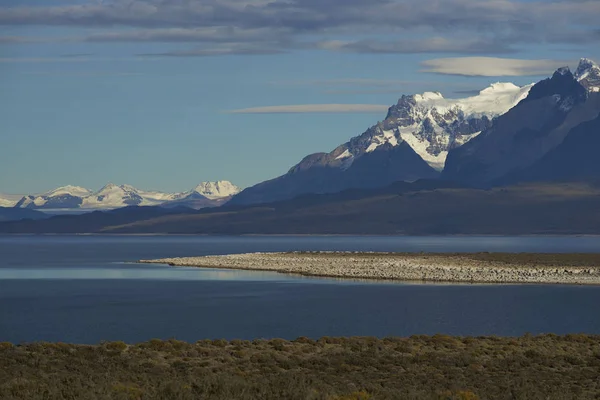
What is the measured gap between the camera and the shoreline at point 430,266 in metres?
108

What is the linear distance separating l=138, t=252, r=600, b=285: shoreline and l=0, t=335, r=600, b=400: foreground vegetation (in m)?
56.8

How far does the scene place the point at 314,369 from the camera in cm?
4128

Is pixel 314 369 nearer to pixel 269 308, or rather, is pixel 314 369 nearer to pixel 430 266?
pixel 269 308

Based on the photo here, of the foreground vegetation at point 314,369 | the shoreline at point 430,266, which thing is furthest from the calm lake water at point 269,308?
the foreground vegetation at point 314,369

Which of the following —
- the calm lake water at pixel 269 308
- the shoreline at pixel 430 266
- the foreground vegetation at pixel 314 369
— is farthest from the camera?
the shoreline at pixel 430 266

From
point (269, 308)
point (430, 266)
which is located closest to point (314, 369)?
point (269, 308)

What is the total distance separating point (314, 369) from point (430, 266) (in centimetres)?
8541

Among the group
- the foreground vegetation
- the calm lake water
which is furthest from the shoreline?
the foreground vegetation

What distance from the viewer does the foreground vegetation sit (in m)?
32.6

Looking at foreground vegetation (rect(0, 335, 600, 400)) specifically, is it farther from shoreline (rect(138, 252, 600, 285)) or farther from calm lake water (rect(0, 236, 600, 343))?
shoreline (rect(138, 252, 600, 285))

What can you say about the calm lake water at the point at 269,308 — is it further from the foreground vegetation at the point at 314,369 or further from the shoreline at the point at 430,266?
the foreground vegetation at the point at 314,369

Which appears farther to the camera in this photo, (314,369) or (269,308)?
(269,308)

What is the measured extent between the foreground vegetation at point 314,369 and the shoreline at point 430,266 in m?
56.8

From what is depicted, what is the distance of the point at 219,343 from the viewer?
47.4 meters
